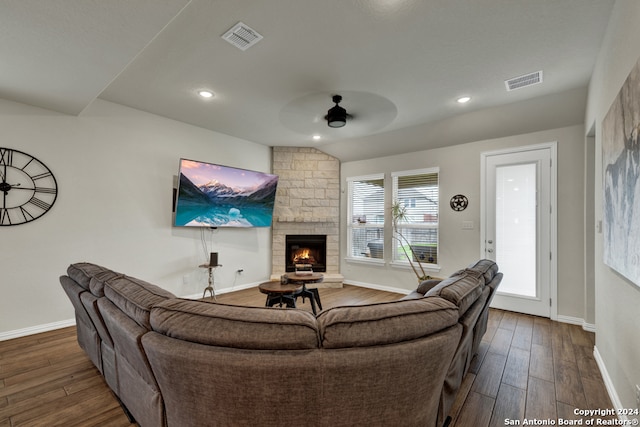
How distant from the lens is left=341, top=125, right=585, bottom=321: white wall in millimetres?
3436

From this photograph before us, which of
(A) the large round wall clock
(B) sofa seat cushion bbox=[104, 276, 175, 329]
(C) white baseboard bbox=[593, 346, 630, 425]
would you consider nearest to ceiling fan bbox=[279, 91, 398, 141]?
(B) sofa seat cushion bbox=[104, 276, 175, 329]

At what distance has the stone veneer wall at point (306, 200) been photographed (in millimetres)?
5449

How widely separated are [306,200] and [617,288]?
4.40 meters

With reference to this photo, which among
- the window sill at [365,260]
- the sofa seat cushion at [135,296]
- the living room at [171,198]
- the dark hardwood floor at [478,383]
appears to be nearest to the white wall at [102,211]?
the living room at [171,198]

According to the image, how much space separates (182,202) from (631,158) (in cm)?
446

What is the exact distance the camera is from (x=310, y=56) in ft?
8.23

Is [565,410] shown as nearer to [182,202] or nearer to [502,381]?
[502,381]

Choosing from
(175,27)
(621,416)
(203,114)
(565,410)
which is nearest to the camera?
(621,416)

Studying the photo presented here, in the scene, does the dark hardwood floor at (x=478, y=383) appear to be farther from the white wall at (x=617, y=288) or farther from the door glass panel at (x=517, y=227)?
the door glass panel at (x=517, y=227)

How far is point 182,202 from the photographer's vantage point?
4012 millimetres

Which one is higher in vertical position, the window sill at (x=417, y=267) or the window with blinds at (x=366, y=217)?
the window with blinds at (x=366, y=217)

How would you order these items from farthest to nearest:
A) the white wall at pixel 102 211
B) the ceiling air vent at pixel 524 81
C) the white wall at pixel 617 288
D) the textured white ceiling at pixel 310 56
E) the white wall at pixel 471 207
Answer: the white wall at pixel 471 207 < the white wall at pixel 102 211 < the ceiling air vent at pixel 524 81 < the textured white ceiling at pixel 310 56 < the white wall at pixel 617 288

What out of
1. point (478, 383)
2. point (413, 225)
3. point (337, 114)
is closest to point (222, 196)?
point (337, 114)

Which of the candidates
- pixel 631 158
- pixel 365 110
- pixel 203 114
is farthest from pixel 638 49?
pixel 203 114
